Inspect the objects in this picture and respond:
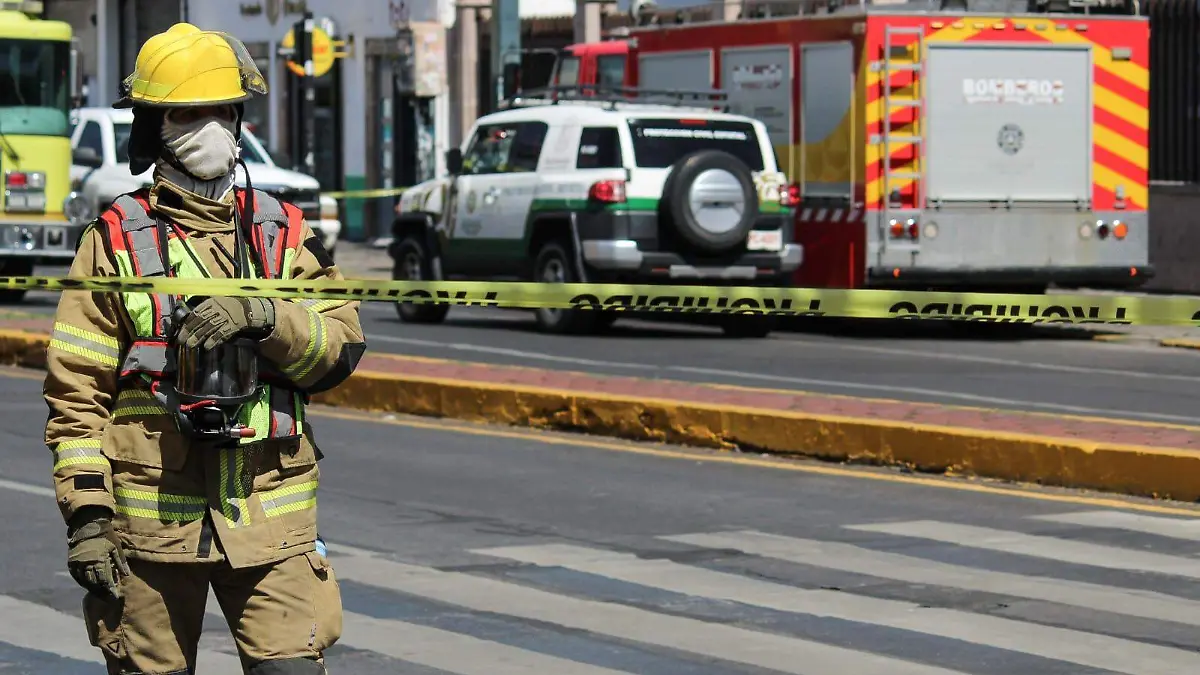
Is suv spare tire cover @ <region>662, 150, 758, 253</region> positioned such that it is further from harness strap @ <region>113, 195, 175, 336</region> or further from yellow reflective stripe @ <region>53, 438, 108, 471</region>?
yellow reflective stripe @ <region>53, 438, 108, 471</region>

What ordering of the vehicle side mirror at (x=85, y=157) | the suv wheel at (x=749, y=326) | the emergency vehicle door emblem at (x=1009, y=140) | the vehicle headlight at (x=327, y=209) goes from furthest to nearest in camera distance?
the vehicle headlight at (x=327, y=209) < the vehicle side mirror at (x=85, y=157) < the emergency vehicle door emblem at (x=1009, y=140) < the suv wheel at (x=749, y=326)

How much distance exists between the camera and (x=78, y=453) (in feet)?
15.2

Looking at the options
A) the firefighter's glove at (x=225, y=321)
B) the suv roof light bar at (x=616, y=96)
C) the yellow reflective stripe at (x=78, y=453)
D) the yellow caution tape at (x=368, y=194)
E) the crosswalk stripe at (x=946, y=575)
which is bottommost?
the crosswalk stripe at (x=946, y=575)

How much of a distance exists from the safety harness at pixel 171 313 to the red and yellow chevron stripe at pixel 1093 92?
16.1 meters

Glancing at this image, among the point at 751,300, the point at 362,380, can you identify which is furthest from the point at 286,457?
the point at 362,380

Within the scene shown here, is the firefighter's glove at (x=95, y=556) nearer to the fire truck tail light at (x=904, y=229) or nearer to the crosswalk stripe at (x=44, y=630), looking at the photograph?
the crosswalk stripe at (x=44, y=630)

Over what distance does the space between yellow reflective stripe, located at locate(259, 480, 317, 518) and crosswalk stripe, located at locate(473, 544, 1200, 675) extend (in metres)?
A: 3.06

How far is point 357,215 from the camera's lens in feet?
131

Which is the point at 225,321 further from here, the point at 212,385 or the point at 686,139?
the point at 686,139

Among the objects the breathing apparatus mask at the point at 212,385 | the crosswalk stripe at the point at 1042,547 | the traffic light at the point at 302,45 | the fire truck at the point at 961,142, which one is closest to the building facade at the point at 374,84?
the traffic light at the point at 302,45

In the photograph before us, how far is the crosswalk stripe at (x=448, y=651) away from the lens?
7.08m

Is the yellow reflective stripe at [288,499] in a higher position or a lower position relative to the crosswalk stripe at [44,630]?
higher

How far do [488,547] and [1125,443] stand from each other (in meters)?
3.31

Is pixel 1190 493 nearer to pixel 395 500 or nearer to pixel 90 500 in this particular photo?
pixel 395 500
